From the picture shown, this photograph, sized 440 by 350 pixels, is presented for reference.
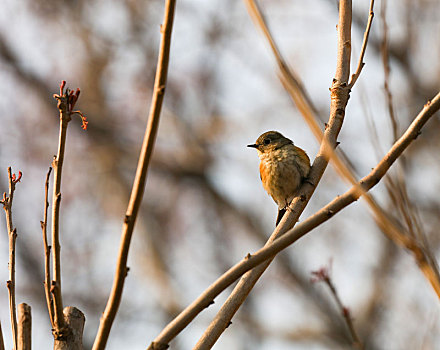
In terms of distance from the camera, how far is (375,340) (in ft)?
35.5

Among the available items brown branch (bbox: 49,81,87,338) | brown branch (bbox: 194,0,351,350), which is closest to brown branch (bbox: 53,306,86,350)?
brown branch (bbox: 49,81,87,338)

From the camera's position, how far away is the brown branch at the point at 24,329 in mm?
1692

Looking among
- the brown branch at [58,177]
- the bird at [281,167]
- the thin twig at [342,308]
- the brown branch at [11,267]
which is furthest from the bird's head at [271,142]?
the brown branch at [58,177]

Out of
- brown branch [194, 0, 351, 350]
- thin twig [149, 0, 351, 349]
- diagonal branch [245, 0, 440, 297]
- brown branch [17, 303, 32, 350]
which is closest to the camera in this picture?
diagonal branch [245, 0, 440, 297]

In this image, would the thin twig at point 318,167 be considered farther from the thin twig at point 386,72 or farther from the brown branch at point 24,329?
the brown branch at point 24,329

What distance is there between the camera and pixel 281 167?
3787mm

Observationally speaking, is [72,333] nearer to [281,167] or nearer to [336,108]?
[336,108]

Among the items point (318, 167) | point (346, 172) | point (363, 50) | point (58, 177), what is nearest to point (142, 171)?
point (58, 177)

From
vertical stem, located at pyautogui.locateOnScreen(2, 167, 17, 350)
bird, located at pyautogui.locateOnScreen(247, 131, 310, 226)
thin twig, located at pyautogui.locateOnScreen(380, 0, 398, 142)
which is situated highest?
bird, located at pyautogui.locateOnScreen(247, 131, 310, 226)

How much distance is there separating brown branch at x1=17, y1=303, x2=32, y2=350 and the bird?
A: 5.99ft

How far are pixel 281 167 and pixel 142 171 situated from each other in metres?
2.31

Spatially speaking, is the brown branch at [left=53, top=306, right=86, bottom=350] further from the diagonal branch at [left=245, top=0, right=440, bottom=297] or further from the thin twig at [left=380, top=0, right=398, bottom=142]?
the thin twig at [left=380, top=0, right=398, bottom=142]

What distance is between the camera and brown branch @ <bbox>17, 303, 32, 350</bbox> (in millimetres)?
1692

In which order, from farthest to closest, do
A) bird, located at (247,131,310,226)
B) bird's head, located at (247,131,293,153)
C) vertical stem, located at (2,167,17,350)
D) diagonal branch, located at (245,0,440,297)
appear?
bird's head, located at (247,131,293,153) < bird, located at (247,131,310,226) < vertical stem, located at (2,167,17,350) < diagonal branch, located at (245,0,440,297)
